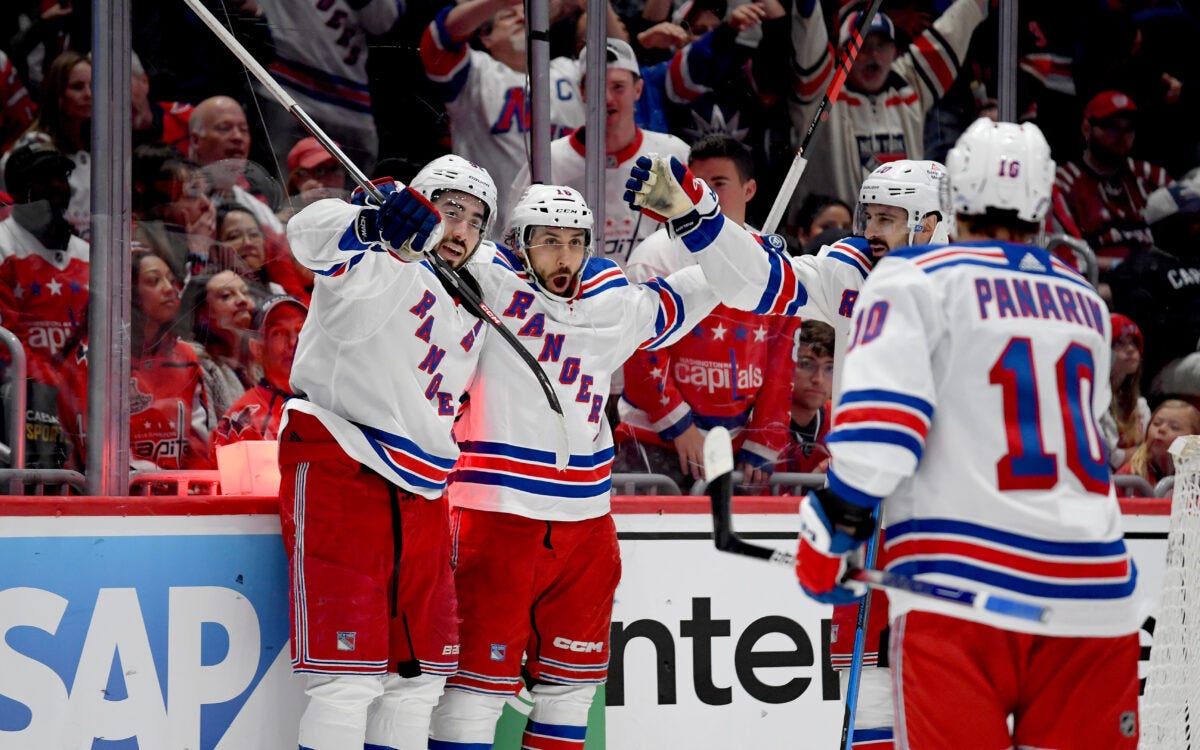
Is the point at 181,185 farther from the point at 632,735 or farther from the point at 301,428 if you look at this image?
the point at 632,735

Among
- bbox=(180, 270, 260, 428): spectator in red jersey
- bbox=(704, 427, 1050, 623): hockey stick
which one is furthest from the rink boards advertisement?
bbox=(704, 427, 1050, 623): hockey stick

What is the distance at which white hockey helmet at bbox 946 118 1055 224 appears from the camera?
2.22 m

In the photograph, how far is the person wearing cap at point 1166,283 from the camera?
14.5 ft

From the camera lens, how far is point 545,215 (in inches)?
131

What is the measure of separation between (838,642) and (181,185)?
72.3 inches

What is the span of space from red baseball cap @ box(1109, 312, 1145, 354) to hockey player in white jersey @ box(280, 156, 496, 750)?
2.16m

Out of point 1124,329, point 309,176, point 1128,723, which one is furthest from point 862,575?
A: point 1124,329

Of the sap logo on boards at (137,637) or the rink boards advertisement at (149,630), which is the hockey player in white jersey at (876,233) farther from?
the sap logo on boards at (137,637)

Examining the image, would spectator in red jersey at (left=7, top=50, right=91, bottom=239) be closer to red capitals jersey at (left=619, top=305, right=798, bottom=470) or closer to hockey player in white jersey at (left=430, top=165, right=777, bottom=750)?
hockey player in white jersey at (left=430, top=165, right=777, bottom=750)

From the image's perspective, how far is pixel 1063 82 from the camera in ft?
14.8

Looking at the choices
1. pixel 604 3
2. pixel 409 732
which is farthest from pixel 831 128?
pixel 409 732

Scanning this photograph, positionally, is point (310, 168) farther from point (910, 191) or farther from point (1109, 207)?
point (1109, 207)

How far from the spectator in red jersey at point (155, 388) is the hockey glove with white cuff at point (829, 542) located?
Answer: 180cm

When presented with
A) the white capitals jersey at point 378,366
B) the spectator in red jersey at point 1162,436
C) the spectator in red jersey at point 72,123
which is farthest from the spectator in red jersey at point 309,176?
the spectator in red jersey at point 1162,436
